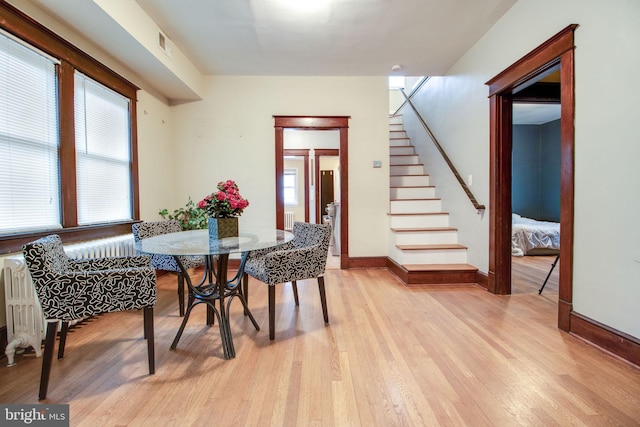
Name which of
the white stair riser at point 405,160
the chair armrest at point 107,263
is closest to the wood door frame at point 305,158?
the white stair riser at point 405,160

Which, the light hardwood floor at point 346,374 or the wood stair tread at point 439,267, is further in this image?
the wood stair tread at point 439,267

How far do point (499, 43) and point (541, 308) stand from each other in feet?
8.72

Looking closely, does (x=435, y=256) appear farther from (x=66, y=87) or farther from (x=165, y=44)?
(x=66, y=87)

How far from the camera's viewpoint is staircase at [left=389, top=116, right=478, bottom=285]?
3.61 metres

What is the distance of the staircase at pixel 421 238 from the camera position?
361 cm

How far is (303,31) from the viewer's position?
10.4 feet

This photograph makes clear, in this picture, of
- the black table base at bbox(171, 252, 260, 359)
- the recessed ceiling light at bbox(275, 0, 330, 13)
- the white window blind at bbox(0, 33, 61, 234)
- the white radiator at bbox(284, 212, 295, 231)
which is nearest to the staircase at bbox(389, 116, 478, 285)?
the black table base at bbox(171, 252, 260, 359)

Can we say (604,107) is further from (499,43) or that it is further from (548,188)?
(548,188)

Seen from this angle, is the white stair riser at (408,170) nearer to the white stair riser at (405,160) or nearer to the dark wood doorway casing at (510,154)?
the white stair riser at (405,160)

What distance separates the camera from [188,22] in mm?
3006

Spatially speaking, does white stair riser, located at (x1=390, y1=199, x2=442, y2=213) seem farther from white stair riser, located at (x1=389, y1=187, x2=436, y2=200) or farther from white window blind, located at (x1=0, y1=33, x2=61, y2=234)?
white window blind, located at (x1=0, y1=33, x2=61, y2=234)

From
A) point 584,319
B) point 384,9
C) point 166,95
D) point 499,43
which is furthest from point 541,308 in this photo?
point 166,95

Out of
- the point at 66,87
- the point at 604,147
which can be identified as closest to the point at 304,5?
the point at 66,87

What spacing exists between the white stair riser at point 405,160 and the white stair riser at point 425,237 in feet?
6.29
